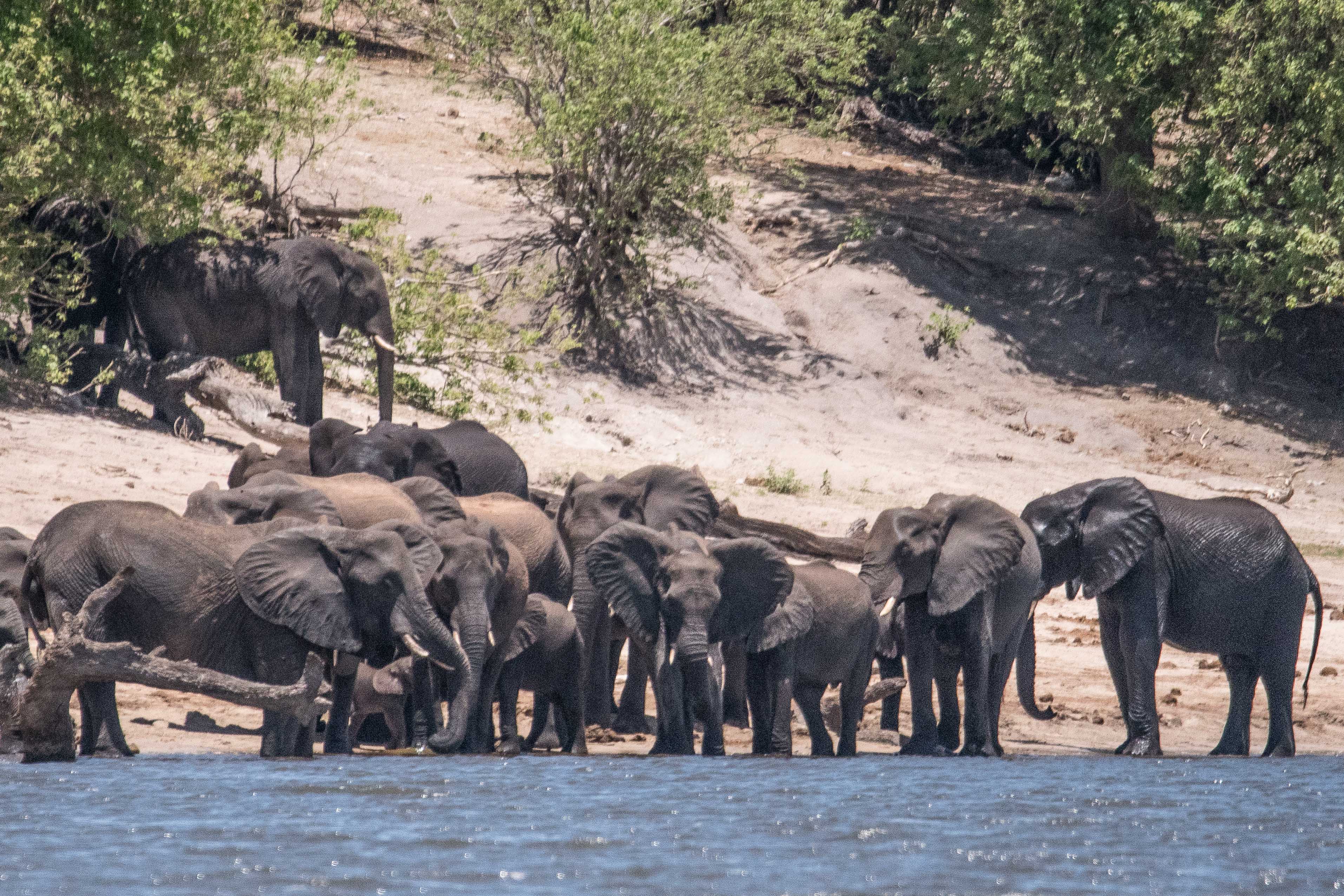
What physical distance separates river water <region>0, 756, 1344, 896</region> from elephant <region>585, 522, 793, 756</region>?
1.24 feet

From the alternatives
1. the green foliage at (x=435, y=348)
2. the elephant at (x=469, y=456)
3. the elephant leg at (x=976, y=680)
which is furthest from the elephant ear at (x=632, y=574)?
the green foliage at (x=435, y=348)

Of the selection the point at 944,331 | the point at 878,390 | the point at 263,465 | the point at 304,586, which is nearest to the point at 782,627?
the point at 304,586

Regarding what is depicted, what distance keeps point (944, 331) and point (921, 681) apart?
14.4m

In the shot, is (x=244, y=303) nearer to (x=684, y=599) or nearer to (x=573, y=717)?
(x=573, y=717)

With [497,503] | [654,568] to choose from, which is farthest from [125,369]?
[654,568]

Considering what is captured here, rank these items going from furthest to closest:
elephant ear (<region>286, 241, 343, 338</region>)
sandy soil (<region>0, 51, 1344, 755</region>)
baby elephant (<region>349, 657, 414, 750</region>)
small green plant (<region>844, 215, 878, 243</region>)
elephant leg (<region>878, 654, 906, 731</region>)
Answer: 1. small green plant (<region>844, 215, 878, 243</region>)
2. elephant ear (<region>286, 241, 343, 338</region>)
3. sandy soil (<region>0, 51, 1344, 755</region>)
4. elephant leg (<region>878, 654, 906, 731</region>)
5. baby elephant (<region>349, 657, 414, 750</region>)

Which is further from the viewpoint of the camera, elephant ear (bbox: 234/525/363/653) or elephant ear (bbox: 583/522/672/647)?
elephant ear (bbox: 583/522/672/647)

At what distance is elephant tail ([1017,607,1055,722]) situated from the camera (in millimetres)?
12820

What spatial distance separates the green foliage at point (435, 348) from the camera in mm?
20656

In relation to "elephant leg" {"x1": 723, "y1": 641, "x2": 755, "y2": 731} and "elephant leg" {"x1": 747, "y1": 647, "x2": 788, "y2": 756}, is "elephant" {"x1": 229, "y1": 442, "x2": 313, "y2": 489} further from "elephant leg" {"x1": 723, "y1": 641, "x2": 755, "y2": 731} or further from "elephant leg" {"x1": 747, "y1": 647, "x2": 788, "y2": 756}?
"elephant leg" {"x1": 747, "y1": 647, "x2": 788, "y2": 756}

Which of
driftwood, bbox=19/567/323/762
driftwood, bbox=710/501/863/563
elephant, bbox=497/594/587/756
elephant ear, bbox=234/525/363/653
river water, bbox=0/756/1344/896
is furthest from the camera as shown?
driftwood, bbox=710/501/863/563

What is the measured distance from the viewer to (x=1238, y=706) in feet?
41.3

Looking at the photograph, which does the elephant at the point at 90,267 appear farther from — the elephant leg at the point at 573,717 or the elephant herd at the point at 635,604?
the elephant leg at the point at 573,717

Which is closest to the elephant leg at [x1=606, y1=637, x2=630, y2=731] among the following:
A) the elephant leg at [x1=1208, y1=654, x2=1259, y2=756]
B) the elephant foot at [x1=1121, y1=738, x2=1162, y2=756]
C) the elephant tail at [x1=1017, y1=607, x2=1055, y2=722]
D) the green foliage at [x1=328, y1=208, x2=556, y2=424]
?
Result: the elephant tail at [x1=1017, y1=607, x2=1055, y2=722]
